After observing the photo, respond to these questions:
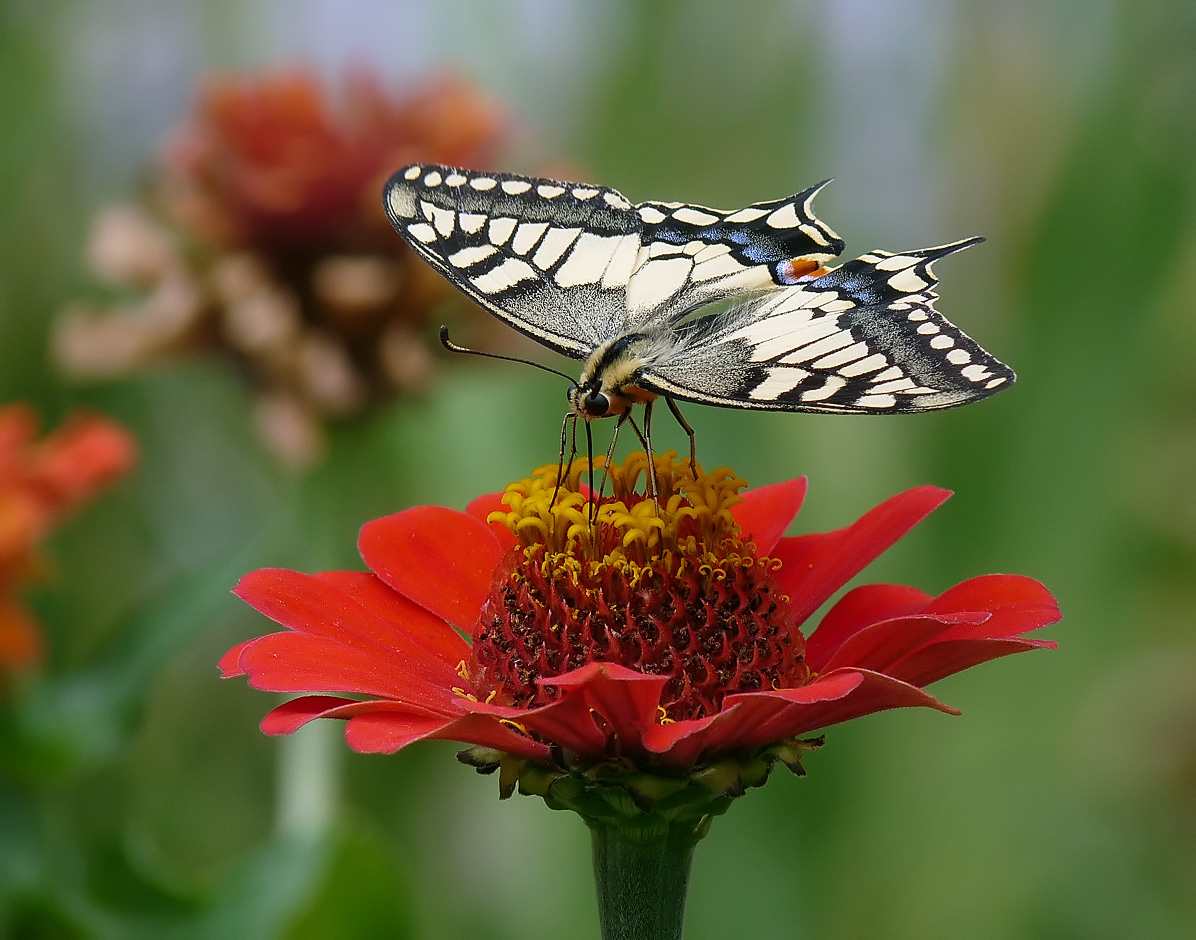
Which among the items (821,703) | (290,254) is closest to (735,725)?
(821,703)

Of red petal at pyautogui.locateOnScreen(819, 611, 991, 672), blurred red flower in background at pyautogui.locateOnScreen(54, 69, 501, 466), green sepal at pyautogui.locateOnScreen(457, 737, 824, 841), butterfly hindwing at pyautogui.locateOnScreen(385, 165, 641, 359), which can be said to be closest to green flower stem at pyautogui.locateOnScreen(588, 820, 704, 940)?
green sepal at pyautogui.locateOnScreen(457, 737, 824, 841)

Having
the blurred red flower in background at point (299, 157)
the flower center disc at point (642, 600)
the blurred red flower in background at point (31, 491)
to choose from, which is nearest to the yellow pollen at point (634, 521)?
the flower center disc at point (642, 600)

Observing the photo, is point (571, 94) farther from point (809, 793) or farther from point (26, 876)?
point (26, 876)

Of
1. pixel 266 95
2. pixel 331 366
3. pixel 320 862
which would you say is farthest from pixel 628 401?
pixel 266 95

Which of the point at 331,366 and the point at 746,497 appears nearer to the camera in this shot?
the point at 746,497

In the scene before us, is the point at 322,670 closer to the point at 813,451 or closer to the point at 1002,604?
the point at 1002,604
